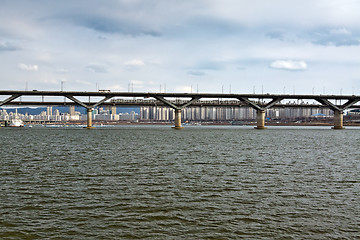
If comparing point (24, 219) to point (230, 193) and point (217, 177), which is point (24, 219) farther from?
point (217, 177)

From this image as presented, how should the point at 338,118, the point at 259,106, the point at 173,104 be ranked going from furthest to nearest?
the point at 338,118 < the point at 259,106 < the point at 173,104

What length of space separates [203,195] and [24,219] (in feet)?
23.3

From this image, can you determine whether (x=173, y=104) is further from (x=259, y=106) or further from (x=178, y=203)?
(x=178, y=203)

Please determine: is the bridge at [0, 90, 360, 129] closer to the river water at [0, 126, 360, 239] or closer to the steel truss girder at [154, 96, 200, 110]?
the steel truss girder at [154, 96, 200, 110]

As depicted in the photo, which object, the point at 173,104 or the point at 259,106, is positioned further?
the point at 259,106

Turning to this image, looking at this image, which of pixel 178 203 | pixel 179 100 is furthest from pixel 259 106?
pixel 178 203

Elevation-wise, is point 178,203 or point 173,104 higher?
point 173,104

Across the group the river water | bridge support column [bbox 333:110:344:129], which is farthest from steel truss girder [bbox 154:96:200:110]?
the river water

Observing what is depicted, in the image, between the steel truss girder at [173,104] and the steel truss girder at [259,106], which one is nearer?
the steel truss girder at [173,104]

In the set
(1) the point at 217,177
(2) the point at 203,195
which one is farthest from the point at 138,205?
(1) the point at 217,177

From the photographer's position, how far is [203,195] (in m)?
14.2

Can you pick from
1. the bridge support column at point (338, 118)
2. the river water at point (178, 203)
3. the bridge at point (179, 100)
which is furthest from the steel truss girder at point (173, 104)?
the river water at point (178, 203)

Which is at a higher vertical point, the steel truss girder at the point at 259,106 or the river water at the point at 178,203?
the steel truss girder at the point at 259,106

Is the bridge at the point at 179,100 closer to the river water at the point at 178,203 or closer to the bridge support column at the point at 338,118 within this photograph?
the bridge support column at the point at 338,118
